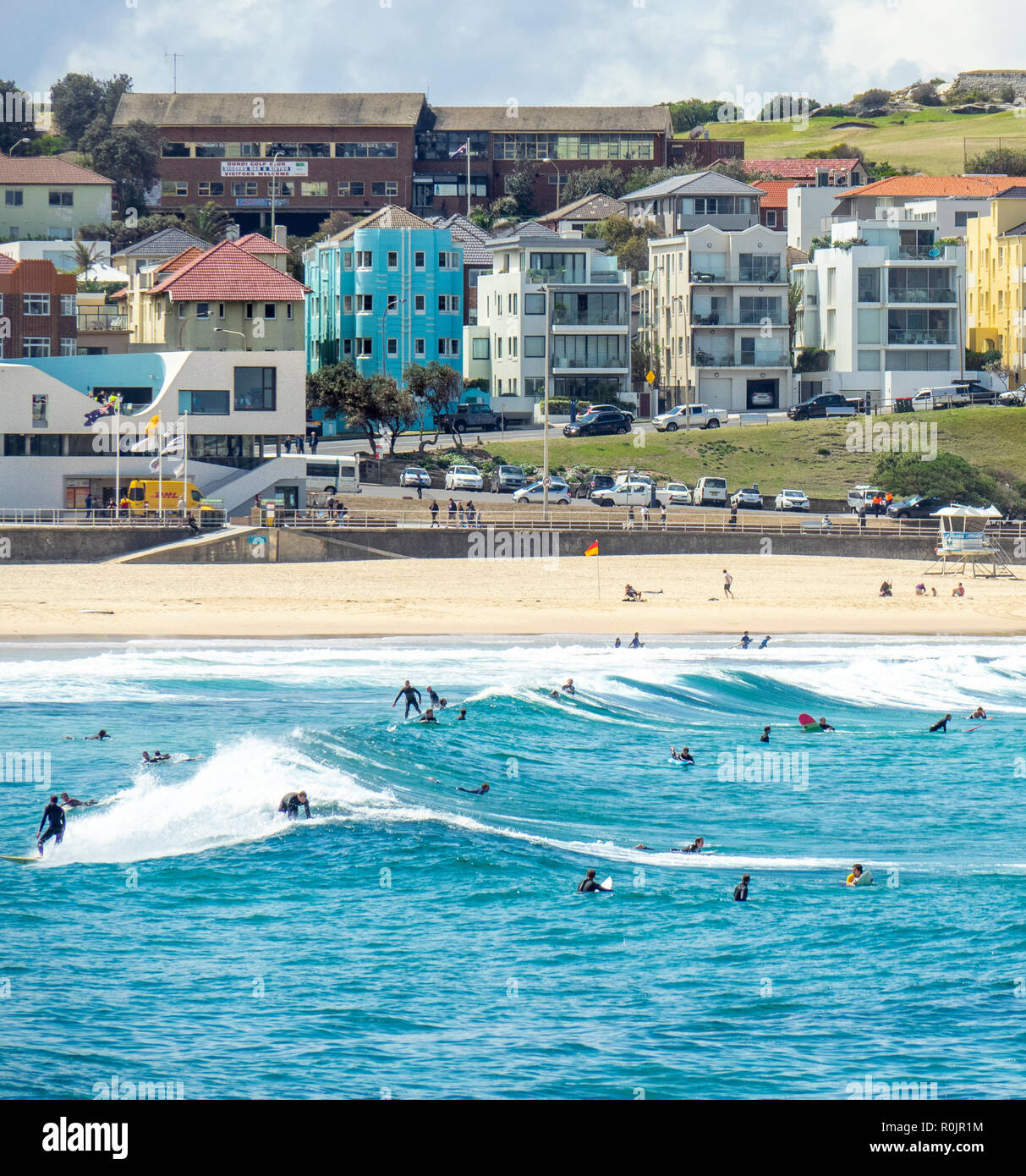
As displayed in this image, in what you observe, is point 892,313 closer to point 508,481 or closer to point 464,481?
point 508,481

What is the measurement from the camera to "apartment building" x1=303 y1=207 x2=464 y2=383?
95.6m

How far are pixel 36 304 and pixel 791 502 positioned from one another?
3406 centimetres

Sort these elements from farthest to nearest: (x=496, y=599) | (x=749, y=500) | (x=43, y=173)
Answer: (x=43, y=173)
(x=749, y=500)
(x=496, y=599)

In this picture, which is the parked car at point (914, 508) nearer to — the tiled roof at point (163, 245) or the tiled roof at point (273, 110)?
the tiled roof at point (163, 245)

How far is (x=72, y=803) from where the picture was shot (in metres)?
29.4

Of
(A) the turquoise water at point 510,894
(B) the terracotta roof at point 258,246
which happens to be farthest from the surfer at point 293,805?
(B) the terracotta roof at point 258,246

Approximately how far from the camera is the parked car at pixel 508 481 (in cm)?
7238

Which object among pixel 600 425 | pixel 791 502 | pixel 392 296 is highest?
pixel 392 296

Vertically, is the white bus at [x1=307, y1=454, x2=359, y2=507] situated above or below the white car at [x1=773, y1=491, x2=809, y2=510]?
above

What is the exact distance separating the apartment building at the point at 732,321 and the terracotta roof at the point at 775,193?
97.2ft

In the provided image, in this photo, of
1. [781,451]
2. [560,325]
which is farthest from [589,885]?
[560,325]

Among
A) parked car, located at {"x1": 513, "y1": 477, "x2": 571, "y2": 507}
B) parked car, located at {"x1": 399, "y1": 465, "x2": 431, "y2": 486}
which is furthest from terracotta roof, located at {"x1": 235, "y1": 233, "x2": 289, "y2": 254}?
parked car, located at {"x1": 513, "y1": 477, "x2": 571, "y2": 507}

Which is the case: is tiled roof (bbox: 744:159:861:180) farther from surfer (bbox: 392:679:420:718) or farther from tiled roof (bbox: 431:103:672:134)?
surfer (bbox: 392:679:420:718)

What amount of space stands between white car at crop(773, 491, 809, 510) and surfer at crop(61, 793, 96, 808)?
45.9 metres
